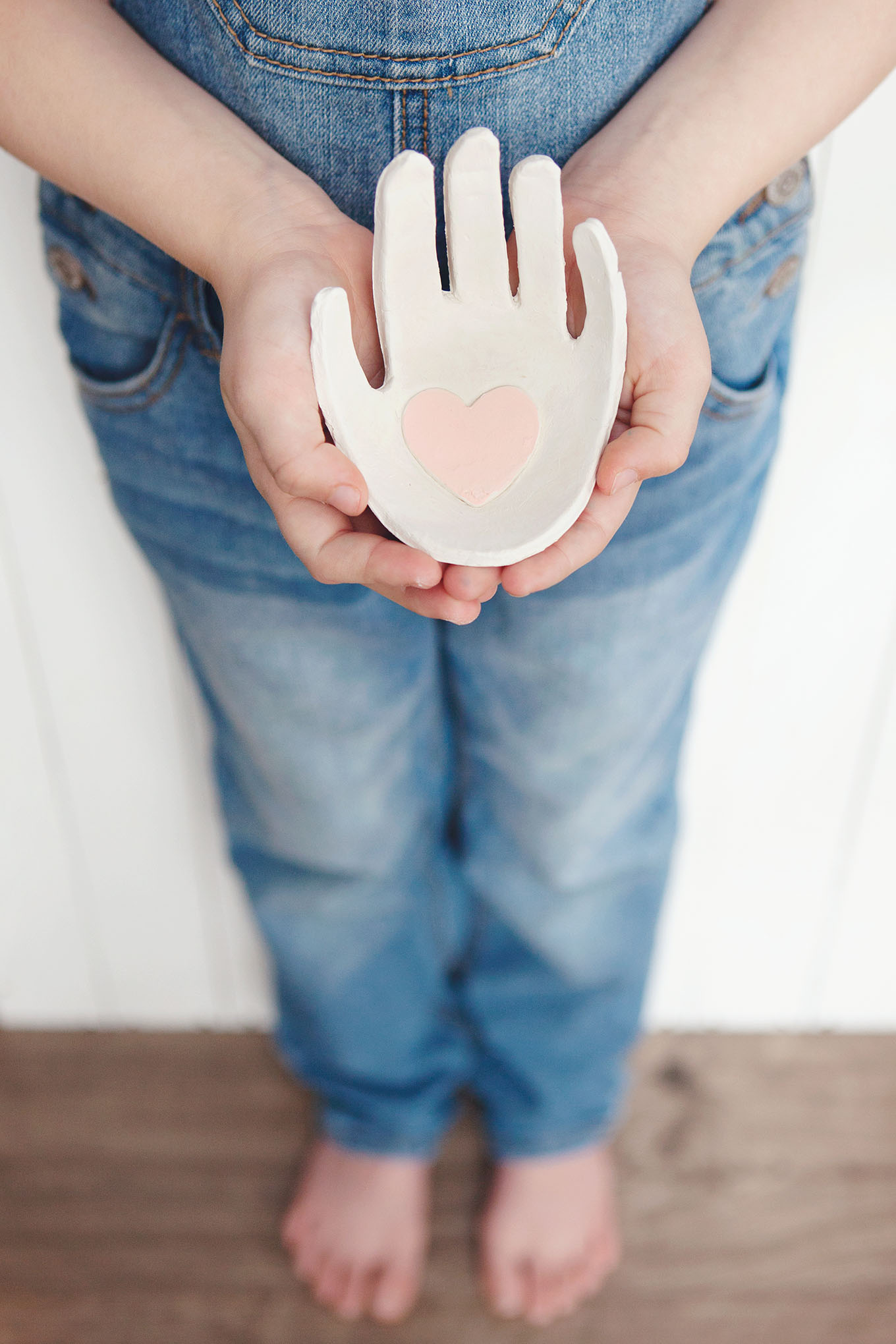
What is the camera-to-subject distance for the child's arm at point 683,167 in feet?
1.60

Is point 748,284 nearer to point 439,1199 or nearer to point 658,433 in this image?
point 658,433

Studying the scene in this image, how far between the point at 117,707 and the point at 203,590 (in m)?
0.39

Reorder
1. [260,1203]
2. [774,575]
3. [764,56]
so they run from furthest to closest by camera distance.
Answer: [260,1203] → [774,575] → [764,56]

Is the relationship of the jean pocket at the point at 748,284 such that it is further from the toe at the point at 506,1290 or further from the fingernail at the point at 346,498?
the toe at the point at 506,1290

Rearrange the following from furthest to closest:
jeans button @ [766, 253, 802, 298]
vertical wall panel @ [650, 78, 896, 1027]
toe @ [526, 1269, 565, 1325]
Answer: toe @ [526, 1269, 565, 1325] < vertical wall panel @ [650, 78, 896, 1027] < jeans button @ [766, 253, 802, 298]

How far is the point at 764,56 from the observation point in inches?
19.5

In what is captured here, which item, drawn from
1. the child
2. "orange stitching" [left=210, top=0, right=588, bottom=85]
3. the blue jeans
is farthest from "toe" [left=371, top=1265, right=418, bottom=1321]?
"orange stitching" [left=210, top=0, right=588, bottom=85]

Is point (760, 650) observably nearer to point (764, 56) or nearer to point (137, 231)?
point (764, 56)

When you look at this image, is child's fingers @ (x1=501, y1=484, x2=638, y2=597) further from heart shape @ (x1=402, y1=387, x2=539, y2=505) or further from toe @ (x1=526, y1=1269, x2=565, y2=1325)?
toe @ (x1=526, y1=1269, x2=565, y2=1325)

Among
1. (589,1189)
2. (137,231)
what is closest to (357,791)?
(137,231)

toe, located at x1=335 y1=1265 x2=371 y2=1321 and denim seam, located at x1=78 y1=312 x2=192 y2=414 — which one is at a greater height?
denim seam, located at x1=78 y1=312 x2=192 y2=414

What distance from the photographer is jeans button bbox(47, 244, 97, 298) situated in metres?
0.56

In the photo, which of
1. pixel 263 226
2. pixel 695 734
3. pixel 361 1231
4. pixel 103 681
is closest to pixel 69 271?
pixel 263 226

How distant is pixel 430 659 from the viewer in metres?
0.73
